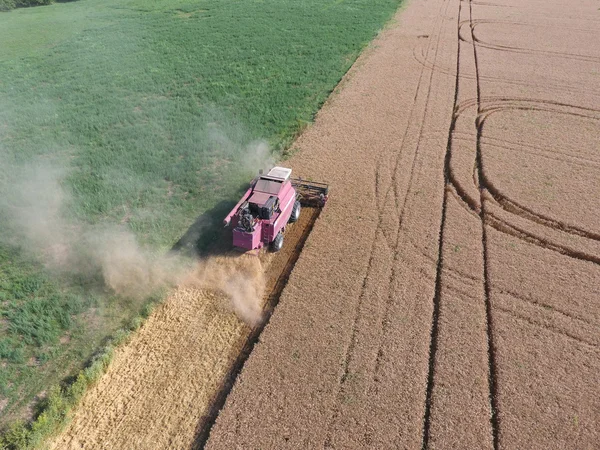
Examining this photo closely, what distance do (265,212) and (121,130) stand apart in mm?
14324

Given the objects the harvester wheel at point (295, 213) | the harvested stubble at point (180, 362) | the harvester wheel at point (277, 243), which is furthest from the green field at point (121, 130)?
the harvester wheel at point (277, 243)

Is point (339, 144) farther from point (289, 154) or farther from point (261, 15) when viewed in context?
point (261, 15)

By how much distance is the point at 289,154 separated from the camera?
2206cm

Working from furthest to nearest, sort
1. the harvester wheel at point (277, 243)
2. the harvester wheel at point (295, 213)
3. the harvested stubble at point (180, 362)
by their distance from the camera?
the harvester wheel at point (295, 213) → the harvester wheel at point (277, 243) → the harvested stubble at point (180, 362)

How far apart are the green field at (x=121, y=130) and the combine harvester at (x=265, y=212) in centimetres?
318

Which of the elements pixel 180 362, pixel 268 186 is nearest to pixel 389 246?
pixel 268 186

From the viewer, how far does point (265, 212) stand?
14.6 metres

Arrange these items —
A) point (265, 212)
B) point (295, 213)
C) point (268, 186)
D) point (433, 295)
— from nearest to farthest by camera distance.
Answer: point (433, 295) → point (265, 212) → point (268, 186) → point (295, 213)

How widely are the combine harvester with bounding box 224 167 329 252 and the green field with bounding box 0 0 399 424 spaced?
3181 millimetres

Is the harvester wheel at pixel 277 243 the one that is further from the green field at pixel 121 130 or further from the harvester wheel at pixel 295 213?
the green field at pixel 121 130

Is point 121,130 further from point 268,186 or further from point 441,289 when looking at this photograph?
point 441,289

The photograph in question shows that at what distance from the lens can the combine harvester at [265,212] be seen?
14.3 meters

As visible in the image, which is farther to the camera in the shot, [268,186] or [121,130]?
[121,130]

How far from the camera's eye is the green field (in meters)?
13.2
